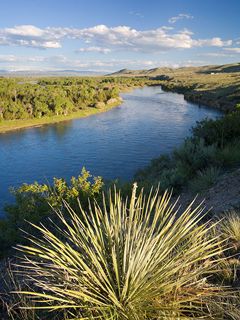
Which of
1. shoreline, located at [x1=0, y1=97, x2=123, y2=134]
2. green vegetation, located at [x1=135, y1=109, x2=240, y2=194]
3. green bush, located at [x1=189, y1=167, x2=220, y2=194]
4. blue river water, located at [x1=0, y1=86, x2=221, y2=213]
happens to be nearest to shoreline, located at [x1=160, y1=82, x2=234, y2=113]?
blue river water, located at [x1=0, y1=86, x2=221, y2=213]

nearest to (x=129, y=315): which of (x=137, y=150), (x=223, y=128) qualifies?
(x=223, y=128)

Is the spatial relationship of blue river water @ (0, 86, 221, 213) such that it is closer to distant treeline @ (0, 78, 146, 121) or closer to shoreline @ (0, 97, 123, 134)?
shoreline @ (0, 97, 123, 134)

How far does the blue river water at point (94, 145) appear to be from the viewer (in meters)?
34.2

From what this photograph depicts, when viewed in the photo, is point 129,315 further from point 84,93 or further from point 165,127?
point 84,93

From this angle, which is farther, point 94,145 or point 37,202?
point 94,145

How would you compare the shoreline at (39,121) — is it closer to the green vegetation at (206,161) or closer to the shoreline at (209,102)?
the shoreline at (209,102)

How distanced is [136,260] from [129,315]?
56 centimetres

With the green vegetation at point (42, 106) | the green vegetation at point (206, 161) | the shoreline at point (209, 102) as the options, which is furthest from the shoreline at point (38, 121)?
the green vegetation at point (206, 161)

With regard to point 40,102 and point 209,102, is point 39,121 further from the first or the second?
point 209,102

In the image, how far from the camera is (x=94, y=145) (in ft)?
143

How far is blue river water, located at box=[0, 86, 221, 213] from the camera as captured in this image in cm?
3416

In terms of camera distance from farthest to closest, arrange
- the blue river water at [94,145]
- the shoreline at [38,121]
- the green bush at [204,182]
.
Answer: the shoreline at [38,121], the blue river water at [94,145], the green bush at [204,182]

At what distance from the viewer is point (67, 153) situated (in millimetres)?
41125

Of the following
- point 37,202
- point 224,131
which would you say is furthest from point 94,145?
point 37,202
